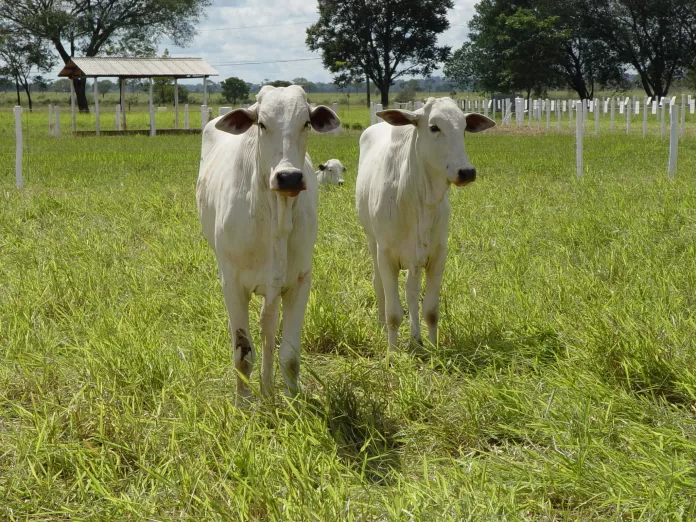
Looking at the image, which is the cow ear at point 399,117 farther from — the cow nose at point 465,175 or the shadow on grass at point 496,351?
the shadow on grass at point 496,351

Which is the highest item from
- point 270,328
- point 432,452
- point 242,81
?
point 242,81

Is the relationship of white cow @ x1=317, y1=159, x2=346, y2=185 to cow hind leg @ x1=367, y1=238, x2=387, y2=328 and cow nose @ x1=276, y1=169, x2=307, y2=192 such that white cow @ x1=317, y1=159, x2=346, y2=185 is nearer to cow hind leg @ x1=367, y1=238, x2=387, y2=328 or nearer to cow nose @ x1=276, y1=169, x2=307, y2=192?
cow hind leg @ x1=367, y1=238, x2=387, y2=328

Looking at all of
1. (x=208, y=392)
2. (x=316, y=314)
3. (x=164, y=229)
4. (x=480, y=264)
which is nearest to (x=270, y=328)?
(x=208, y=392)

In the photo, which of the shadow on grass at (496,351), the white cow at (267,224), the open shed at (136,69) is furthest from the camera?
the open shed at (136,69)

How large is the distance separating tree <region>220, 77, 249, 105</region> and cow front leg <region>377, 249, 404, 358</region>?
208 ft

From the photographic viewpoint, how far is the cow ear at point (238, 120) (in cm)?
370

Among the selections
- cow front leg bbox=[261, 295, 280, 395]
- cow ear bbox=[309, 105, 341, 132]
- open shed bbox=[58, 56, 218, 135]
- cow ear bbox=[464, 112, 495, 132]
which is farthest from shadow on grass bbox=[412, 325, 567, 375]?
open shed bbox=[58, 56, 218, 135]

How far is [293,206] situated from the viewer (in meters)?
3.75

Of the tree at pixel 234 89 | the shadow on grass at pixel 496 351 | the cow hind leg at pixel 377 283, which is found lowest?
the shadow on grass at pixel 496 351

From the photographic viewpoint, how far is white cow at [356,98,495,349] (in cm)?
464

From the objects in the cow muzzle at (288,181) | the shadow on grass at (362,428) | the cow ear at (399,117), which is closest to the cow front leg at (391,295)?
the cow ear at (399,117)

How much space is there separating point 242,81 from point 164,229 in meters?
63.9

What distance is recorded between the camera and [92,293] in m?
5.46

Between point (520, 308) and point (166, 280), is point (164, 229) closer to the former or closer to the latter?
point (166, 280)
